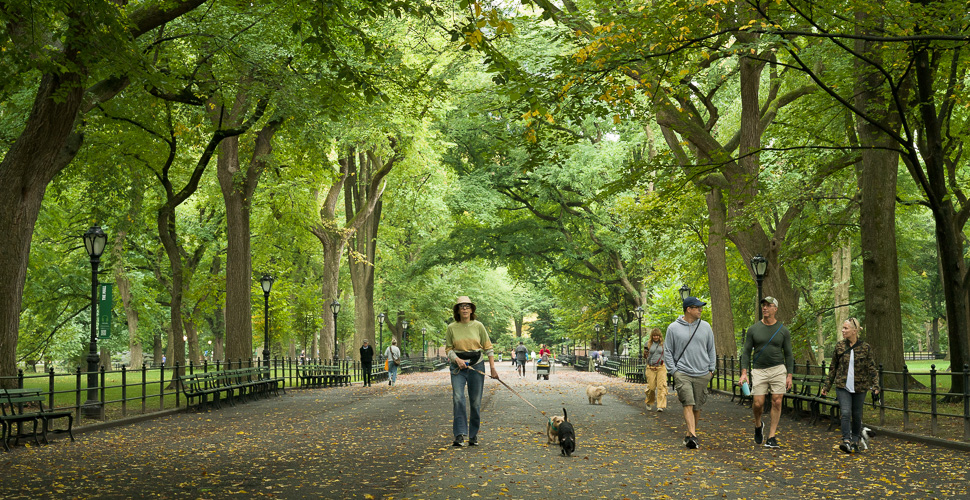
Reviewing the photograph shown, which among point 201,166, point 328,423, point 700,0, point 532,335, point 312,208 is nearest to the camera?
point 700,0

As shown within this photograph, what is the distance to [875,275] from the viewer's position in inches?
645

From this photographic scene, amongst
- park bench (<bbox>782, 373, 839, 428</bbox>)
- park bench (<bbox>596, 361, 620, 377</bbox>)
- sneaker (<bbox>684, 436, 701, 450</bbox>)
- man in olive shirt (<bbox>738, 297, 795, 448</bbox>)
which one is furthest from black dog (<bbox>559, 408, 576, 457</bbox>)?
park bench (<bbox>596, 361, 620, 377</bbox>)

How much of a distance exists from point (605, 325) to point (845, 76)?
4570 cm

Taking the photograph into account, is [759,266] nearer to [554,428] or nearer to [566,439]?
[554,428]

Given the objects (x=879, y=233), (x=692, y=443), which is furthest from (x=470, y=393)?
(x=879, y=233)

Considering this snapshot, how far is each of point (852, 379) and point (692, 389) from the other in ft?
6.43

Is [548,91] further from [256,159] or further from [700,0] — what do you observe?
[256,159]

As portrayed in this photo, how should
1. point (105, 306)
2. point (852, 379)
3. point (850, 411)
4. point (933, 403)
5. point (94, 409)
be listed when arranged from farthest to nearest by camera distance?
1. point (105, 306)
2. point (94, 409)
3. point (933, 403)
4. point (850, 411)
5. point (852, 379)

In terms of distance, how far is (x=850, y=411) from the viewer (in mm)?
10945

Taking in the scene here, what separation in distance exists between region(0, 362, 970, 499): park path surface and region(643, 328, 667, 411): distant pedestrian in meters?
1.62

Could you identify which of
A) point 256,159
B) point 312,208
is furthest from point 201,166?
point 312,208

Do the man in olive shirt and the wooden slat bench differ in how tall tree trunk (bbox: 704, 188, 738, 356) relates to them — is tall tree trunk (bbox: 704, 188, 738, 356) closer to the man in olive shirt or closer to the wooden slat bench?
the wooden slat bench

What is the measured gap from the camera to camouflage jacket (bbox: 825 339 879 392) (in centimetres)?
1079

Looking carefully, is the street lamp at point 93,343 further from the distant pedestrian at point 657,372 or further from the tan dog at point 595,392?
the distant pedestrian at point 657,372
